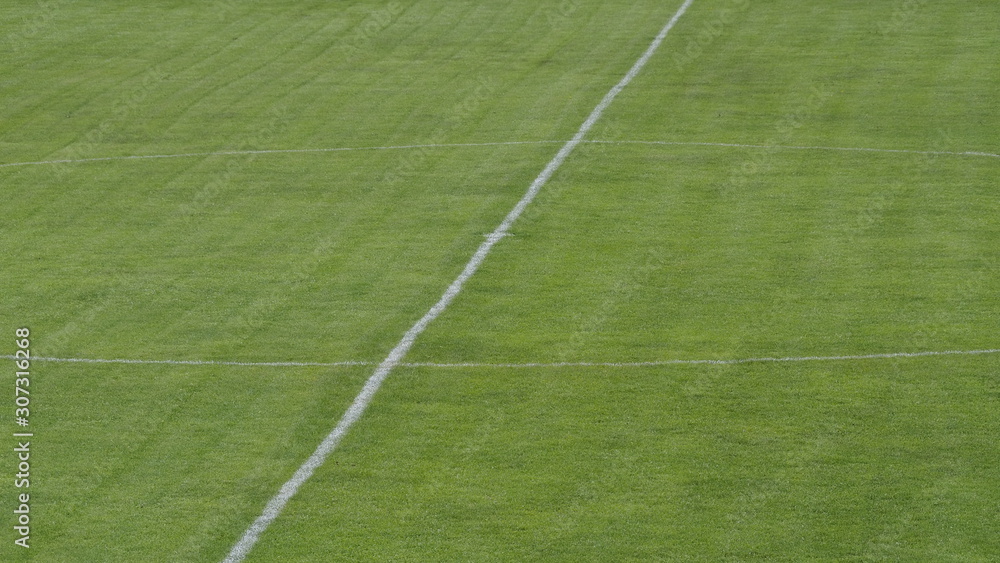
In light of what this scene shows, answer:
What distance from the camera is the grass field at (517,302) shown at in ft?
33.6

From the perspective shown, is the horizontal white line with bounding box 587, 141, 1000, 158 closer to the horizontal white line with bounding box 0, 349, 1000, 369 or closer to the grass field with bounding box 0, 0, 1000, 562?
the grass field with bounding box 0, 0, 1000, 562

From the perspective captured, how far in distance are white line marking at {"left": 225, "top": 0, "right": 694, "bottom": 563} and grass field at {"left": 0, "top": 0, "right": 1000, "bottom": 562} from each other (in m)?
0.09

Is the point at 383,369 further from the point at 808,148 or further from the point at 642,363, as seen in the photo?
the point at 808,148

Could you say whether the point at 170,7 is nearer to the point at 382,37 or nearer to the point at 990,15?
the point at 382,37

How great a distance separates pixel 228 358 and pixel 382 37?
18488mm

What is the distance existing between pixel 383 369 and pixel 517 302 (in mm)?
2316

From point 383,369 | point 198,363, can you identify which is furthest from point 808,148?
point 198,363

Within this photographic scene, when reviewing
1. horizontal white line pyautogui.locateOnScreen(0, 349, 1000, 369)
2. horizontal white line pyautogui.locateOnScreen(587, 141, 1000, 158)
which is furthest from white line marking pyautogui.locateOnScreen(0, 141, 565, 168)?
horizontal white line pyautogui.locateOnScreen(0, 349, 1000, 369)

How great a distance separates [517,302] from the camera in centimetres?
1491

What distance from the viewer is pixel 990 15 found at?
3116cm

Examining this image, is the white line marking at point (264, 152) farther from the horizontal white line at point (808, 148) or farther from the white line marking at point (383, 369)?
the horizontal white line at point (808, 148)

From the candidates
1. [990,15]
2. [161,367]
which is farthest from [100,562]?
[990,15]

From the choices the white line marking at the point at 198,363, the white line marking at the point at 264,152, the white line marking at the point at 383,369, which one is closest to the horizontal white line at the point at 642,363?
the white line marking at the point at 198,363

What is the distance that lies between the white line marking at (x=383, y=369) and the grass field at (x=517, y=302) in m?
0.09
